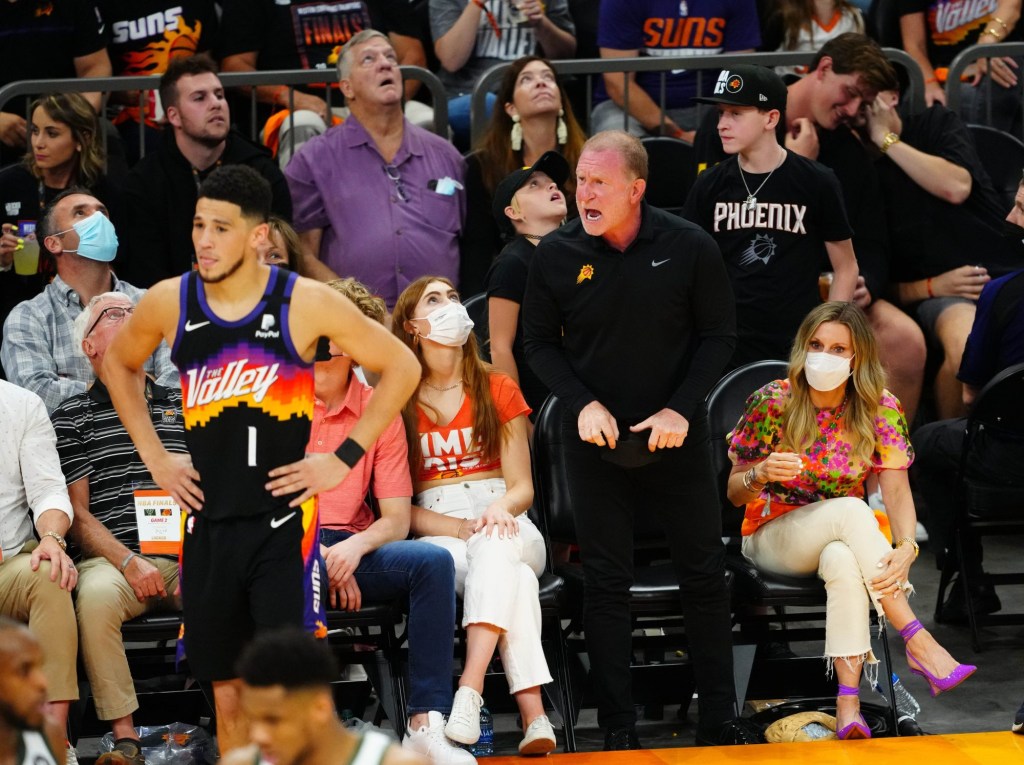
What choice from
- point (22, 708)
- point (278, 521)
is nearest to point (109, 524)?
point (278, 521)

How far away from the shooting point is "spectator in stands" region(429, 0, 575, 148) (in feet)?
25.4

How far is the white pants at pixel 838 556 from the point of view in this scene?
5000 millimetres

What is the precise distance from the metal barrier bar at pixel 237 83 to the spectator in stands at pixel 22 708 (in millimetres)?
4507

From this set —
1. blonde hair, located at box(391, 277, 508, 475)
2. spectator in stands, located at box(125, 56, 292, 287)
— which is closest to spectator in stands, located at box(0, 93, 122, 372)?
spectator in stands, located at box(125, 56, 292, 287)

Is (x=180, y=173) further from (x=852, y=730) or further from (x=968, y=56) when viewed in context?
(x=968, y=56)

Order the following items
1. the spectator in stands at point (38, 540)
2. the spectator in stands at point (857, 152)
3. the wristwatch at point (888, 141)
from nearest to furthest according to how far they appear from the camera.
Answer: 1. the spectator in stands at point (38, 540)
2. the spectator in stands at point (857, 152)
3. the wristwatch at point (888, 141)

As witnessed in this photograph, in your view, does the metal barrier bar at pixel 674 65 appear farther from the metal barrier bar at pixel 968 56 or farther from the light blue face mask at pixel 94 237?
the light blue face mask at pixel 94 237

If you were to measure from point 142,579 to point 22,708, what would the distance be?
2060 mm

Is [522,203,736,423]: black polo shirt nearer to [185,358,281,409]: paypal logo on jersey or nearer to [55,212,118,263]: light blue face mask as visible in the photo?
[185,358,281,409]: paypal logo on jersey

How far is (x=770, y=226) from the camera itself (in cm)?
623

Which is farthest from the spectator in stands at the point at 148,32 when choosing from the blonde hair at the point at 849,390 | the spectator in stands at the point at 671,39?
the blonde hair at the point at 849,390

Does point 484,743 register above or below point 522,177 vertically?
below

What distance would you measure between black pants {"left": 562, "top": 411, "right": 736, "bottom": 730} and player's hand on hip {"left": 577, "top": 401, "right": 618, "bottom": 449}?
0.18m

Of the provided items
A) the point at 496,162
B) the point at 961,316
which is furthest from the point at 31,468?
the point at 961,316
